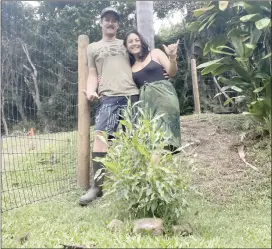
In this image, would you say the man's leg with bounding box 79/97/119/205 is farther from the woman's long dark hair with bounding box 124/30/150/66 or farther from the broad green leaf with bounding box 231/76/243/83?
the broad green leaf with bounding box 231/76/243/83

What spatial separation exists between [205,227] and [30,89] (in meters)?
2.03

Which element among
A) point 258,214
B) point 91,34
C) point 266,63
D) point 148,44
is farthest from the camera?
point 91,34

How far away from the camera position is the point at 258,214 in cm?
182

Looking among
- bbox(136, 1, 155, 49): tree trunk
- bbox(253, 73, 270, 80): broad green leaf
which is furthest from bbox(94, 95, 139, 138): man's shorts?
bbox(253, 73, 270, 80): broad green leaf

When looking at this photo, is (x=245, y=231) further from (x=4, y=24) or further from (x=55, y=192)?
(x=4, y=24)

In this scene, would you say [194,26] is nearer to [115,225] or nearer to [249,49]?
[249,49]

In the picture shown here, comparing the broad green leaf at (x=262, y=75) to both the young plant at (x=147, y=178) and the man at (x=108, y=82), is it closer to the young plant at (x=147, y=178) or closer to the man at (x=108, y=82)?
the young plant at (x=147, y=178)

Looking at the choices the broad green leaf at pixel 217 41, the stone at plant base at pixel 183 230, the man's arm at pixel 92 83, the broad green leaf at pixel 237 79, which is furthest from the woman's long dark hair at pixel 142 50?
the stone at plant base at pixel 183 230

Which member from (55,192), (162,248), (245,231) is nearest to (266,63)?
(245,231)

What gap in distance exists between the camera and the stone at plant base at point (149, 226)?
1.70m

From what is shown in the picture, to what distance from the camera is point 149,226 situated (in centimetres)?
171

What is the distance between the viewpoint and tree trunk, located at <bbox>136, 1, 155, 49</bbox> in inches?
91.8

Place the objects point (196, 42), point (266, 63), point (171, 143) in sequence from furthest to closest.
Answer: point (196, 42) < point (171, 143) < point (266, 63)

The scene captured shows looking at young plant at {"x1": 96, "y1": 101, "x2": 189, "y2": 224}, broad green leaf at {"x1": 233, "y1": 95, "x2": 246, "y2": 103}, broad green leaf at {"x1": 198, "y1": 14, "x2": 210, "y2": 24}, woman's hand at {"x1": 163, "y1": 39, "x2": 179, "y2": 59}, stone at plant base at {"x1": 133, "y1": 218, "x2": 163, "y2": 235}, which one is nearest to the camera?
stone at plant base at {"x1": 133, "y1": 218, "x2": 163, "y2": 235}
